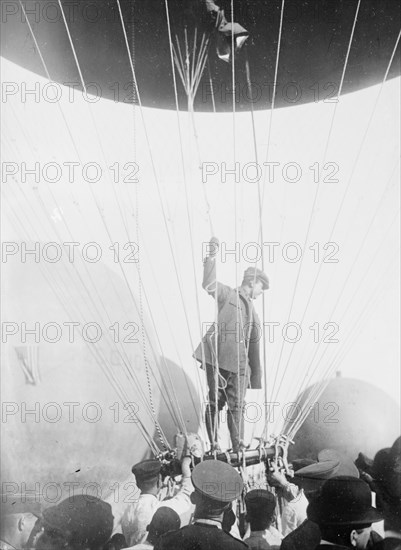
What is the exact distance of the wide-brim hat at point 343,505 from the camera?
2.82 m

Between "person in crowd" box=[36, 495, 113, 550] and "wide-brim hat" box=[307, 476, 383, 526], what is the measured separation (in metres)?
1.25

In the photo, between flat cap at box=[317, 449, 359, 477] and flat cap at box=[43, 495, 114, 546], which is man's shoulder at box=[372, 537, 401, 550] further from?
flat cap at box=[43, 495, 114, 546]

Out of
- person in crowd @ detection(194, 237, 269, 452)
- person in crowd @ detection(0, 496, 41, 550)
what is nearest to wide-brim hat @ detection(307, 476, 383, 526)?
person in crowd @ detection(194, 237, 269, 452)

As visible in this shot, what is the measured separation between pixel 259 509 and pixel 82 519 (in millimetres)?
1076

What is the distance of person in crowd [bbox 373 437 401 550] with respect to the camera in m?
3.07

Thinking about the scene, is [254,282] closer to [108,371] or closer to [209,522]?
[108,371]

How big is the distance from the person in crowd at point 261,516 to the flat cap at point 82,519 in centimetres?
85

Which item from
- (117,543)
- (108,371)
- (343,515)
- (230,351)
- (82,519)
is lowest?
(117,543)

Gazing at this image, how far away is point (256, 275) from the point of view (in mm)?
3279

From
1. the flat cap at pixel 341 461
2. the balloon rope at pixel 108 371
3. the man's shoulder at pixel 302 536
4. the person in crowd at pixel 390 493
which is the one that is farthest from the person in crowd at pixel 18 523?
the person in crowd at pixel 390 493

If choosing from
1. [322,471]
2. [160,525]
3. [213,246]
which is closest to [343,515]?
[322,471]

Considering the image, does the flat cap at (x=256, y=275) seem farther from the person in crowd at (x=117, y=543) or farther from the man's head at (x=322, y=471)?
the person in crowd at (x=117, y=543)

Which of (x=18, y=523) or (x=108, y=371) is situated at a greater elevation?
(x=108, y=371)

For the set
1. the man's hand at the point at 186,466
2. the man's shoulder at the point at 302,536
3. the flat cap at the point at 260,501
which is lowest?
the man's shoulder at the point at 302,536
